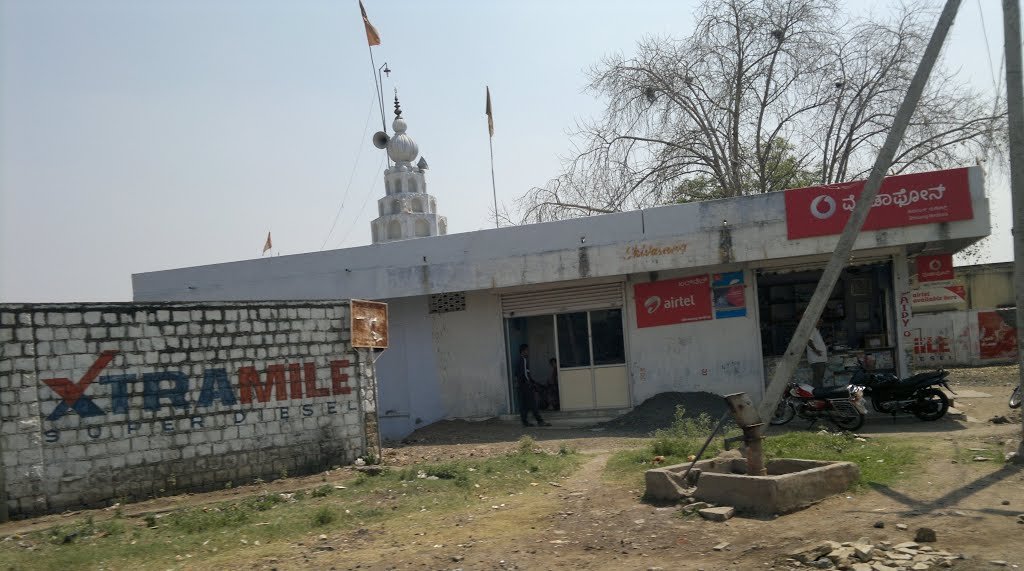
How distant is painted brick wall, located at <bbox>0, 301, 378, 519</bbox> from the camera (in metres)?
9.52

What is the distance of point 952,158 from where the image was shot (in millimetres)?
21234

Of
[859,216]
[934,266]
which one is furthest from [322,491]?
[934,266]

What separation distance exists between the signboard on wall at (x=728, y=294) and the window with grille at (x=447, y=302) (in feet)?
18.3

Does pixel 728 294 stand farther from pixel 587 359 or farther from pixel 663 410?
pixel 587 359

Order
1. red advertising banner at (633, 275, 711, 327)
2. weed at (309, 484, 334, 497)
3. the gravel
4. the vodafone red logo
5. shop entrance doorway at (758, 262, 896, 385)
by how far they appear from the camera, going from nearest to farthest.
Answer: weed at (309, 484, 334, 497) → the vodafone red logo → the gravel → shop entrance doorway at (758, 262, 896, 385) → red advertising banner at (633, 275, 711, 327)

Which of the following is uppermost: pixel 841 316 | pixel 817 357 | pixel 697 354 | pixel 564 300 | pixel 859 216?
pixel 859 216

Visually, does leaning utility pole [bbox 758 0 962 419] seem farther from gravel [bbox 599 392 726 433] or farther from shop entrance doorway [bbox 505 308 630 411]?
shop entrance doorway [bbox 505 308 630 411]

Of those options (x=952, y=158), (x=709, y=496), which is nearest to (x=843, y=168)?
(x=952, y=158)

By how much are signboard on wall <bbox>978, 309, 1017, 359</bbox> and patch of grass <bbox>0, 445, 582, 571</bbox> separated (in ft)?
59.5

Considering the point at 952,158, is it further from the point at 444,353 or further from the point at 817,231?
the point at 444,353

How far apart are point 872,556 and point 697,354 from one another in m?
10.8

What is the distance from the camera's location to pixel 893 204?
14.7 meters

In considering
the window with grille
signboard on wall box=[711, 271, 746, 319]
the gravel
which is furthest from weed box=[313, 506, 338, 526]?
signboard on wall box=[711, 271, 746, 319]

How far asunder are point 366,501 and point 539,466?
2.65m
